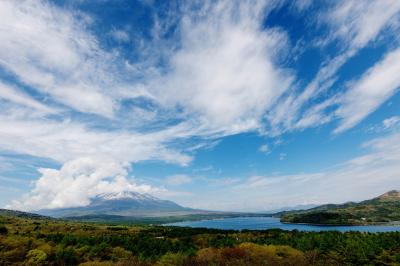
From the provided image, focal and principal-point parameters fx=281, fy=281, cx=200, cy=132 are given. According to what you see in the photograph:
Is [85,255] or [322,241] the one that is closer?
[85,255]

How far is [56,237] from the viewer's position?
249 feet

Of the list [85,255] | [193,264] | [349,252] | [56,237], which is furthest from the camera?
[56,237]

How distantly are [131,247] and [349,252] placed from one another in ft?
161

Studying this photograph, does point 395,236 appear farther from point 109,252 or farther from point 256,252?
point 109,252

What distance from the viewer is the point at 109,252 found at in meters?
60.8

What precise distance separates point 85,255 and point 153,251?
13912 mm

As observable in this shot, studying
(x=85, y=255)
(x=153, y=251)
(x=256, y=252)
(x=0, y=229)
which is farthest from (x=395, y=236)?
(x=0, y=229)

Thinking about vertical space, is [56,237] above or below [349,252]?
above

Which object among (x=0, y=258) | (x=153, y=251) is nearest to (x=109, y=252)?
(x=153, y=251)

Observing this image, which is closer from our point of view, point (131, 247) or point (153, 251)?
point (153, 251)

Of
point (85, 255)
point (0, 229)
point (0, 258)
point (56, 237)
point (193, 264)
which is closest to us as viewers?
point (193, 264)

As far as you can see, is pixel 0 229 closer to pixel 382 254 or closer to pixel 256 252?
pixel 256 252

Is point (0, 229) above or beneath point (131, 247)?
above

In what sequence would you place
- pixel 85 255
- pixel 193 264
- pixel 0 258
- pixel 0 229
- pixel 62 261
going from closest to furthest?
1. pixel 193 264
2. pixel 0 258
3. pixel 62 261
4. pixel 85 255
5. pixel 0 229
